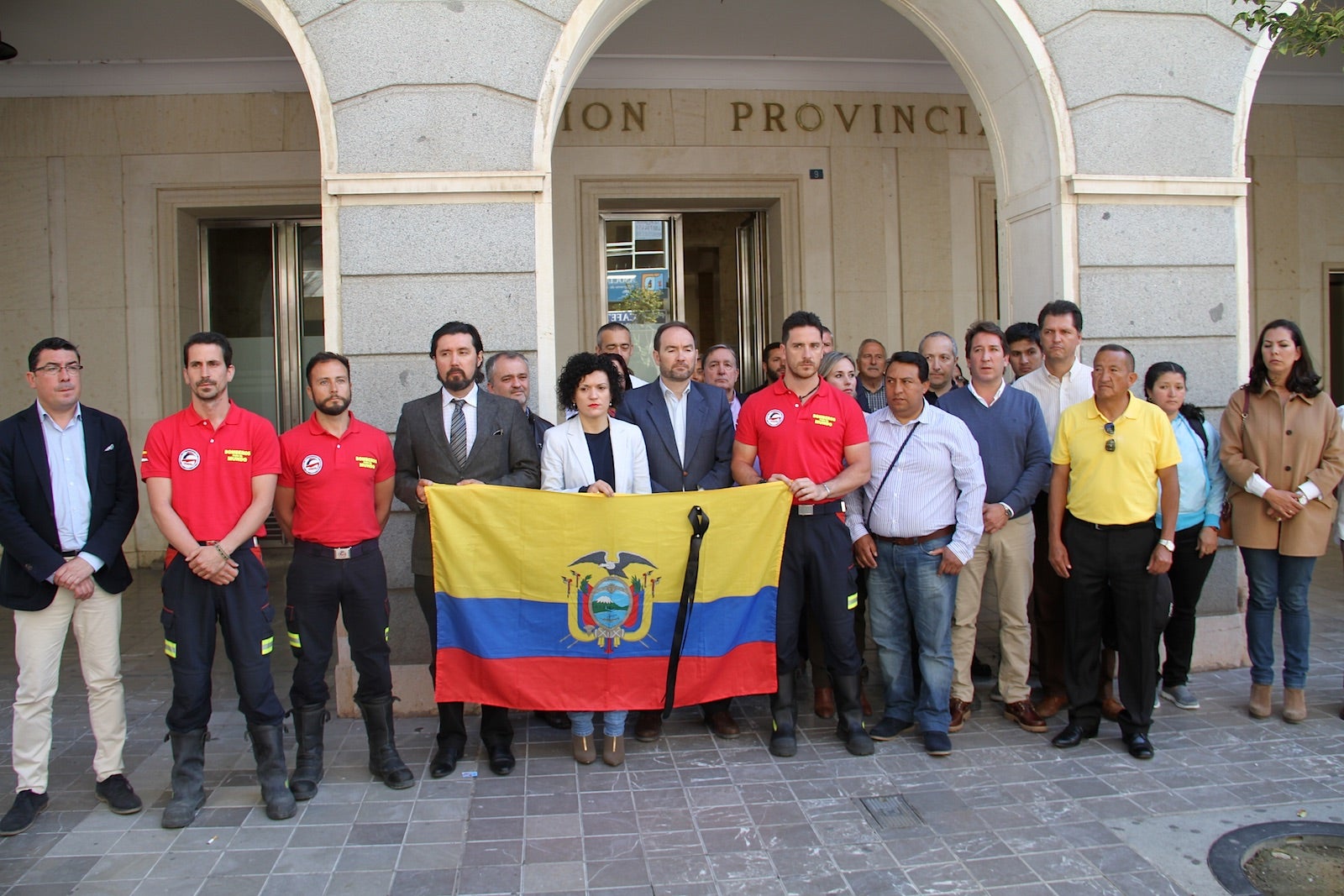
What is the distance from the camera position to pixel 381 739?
468 cm

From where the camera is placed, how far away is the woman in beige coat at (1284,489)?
17.3ft

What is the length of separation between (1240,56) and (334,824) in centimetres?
697

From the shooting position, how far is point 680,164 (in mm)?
9977

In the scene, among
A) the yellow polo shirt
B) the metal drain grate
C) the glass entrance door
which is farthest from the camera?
the glass entrance door

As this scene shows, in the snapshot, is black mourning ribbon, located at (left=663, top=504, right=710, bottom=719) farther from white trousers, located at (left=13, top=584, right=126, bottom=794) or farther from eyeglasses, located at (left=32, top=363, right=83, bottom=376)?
eyeglasses, located at (left=32, top=363, right=83, bottom=376)

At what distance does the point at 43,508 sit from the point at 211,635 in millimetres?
904

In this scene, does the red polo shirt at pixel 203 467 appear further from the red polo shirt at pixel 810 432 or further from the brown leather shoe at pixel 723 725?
the brown leather shoe at pixel 723 725

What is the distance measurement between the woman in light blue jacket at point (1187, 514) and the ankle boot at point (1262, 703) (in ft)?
0.93

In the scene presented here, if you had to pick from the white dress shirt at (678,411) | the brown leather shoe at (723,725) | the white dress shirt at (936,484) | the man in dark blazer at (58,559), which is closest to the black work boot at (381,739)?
the man in dark blazer at (58,559)

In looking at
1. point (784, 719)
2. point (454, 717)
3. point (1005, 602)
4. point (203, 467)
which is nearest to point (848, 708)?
point (784, 719)

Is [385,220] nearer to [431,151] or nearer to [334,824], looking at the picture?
[431,151]

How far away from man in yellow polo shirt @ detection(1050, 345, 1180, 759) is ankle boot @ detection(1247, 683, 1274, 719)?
87cm

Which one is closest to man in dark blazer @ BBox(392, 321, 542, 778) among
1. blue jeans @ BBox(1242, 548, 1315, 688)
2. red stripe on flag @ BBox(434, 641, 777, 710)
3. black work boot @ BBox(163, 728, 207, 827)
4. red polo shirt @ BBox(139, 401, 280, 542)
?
red stripe on flag @ BBox(434, 641, 777, 710)

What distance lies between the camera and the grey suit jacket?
4.83m
